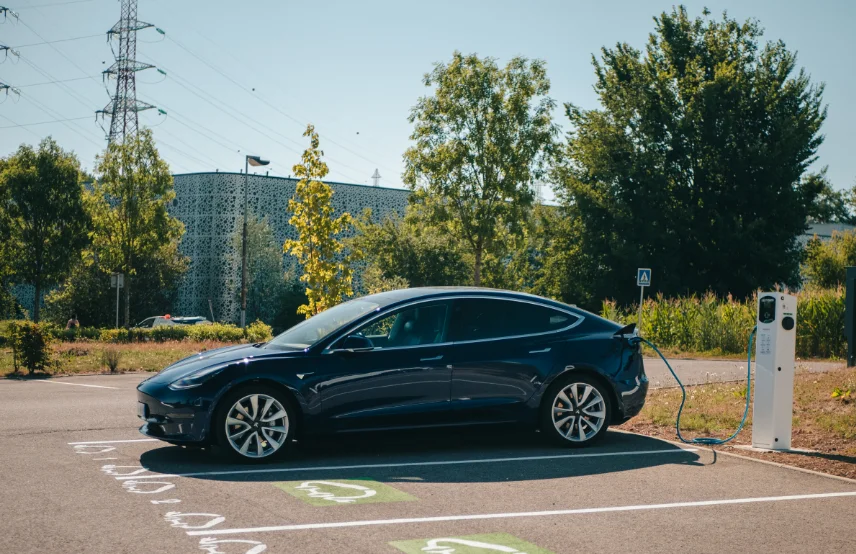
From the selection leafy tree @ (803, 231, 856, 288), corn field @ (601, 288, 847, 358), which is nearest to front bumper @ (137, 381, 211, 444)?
corn field @ (601, 288, 847, 358)

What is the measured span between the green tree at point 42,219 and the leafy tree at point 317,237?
72.6 feet

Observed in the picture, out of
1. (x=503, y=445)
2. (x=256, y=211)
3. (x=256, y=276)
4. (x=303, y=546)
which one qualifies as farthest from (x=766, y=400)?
(x=256, y=211)

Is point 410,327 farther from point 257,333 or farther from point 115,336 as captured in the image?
point 257,333

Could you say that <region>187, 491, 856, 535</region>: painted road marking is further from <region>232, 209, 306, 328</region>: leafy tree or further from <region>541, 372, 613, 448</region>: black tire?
<region>232, 209, 306, 328</region>: leafy tree

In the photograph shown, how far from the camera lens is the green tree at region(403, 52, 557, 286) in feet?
129

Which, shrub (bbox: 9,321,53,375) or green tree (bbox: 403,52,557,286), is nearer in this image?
shrub (bbox: 9,321,53,375)

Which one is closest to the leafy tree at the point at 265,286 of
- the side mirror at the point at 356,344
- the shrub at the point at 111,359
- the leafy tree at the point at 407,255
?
the leafy tree at the point at 407,255

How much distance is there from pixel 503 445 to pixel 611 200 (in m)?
37.2

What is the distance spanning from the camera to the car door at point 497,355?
8.57 m

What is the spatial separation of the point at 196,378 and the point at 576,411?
3709 mm

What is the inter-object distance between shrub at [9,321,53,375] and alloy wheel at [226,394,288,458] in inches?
507

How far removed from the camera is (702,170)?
44.4m

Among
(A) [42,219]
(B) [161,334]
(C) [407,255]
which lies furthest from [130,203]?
(C) [407,255]

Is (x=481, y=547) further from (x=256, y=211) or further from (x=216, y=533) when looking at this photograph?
(x=256, y=211)
